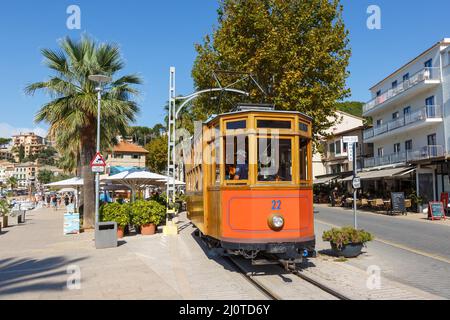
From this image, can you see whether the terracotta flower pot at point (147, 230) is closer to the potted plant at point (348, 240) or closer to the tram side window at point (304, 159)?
the potted plant at point (348, 240)

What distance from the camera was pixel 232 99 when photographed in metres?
24.7

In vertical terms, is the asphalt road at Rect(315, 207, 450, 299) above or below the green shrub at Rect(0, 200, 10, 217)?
below

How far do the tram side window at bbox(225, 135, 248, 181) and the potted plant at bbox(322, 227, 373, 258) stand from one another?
10.9 feet

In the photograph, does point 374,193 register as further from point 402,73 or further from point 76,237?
point 76,237

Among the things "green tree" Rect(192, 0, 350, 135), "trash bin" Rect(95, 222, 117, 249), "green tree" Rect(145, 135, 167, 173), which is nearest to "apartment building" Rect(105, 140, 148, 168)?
"green tree" Rect(145, 135, 167, 173)

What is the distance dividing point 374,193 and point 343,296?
3022 cm

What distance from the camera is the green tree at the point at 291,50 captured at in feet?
70.6

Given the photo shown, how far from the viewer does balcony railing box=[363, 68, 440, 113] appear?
29.2 metres

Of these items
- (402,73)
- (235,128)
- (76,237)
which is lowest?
(76,237)

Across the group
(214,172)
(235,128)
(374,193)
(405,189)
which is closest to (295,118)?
(235,128)

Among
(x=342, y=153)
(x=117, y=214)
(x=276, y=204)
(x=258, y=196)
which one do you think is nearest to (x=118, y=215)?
(x=117, y=214)

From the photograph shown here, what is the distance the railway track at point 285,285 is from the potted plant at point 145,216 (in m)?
6.97

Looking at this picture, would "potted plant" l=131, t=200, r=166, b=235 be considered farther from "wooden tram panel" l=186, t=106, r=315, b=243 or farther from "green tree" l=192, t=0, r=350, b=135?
"green tree" l=192, t=0, r=350, b=135

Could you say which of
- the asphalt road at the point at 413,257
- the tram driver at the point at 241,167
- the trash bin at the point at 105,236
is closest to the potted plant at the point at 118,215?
the trash bin at the point at 105,236
